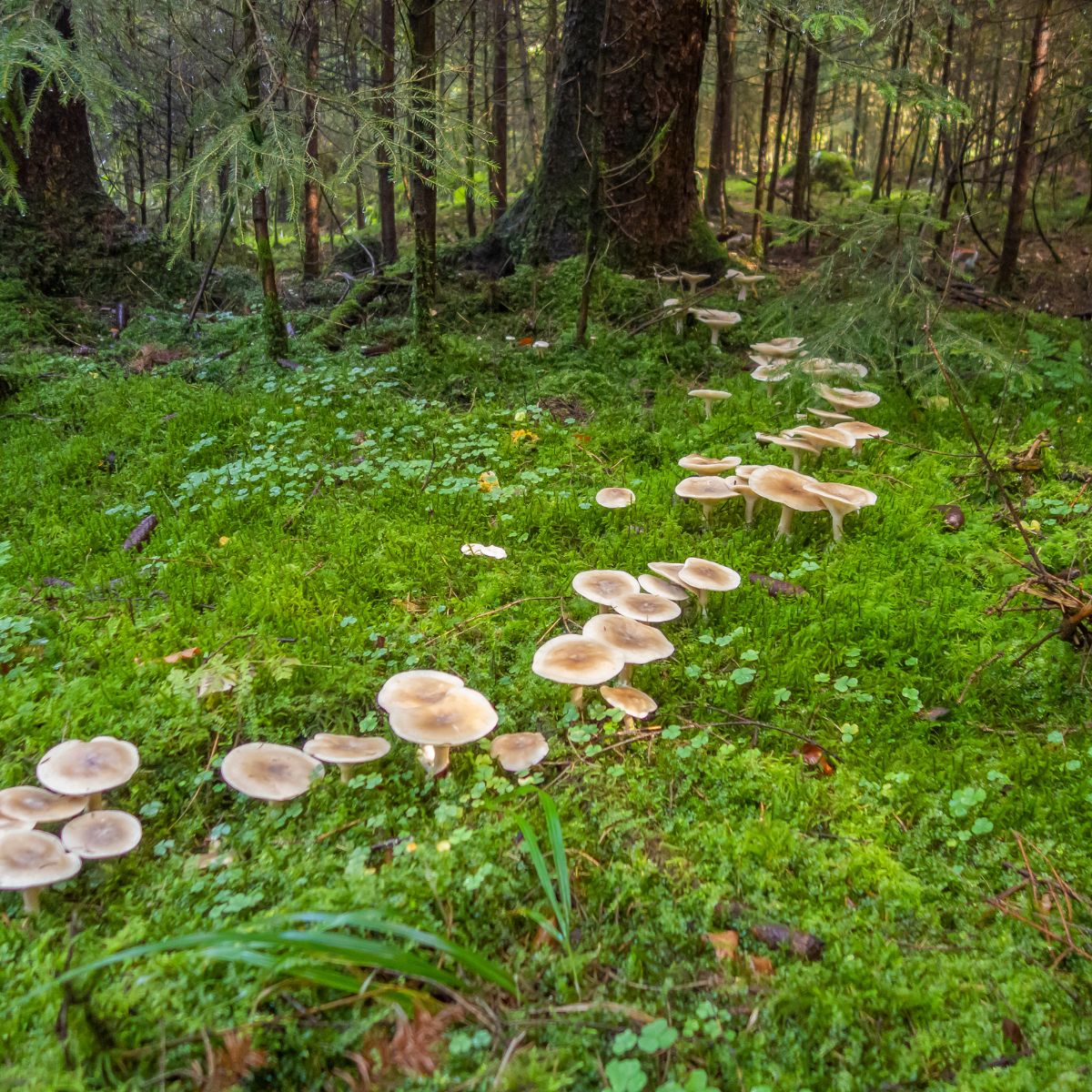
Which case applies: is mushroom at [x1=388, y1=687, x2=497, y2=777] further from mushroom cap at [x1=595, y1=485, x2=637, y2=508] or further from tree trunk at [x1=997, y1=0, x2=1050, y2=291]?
tree trunk at [x1=997, y1=0, x2=1050, y2=291]

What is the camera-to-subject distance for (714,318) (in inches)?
265

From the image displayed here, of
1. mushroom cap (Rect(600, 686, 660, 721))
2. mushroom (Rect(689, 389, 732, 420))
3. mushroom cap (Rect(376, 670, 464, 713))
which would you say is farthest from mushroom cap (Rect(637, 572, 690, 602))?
mushroom (Rect(689, 389, 732, 420))

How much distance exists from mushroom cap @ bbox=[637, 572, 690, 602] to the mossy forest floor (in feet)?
0.70

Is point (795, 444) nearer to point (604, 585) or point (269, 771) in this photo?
point (604, 585)

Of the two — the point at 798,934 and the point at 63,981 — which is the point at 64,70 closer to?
the point at 63,981

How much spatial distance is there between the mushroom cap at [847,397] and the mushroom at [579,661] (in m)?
3.16

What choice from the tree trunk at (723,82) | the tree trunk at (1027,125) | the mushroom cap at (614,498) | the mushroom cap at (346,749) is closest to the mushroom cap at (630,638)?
the mushroom cap at (346,749)

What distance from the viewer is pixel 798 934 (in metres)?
2.26

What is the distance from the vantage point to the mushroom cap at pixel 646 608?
3363 millimetres

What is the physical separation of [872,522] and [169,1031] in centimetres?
421

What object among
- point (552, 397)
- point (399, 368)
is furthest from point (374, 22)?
point (552, 397)

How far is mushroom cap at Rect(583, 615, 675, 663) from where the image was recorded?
3.10 meters

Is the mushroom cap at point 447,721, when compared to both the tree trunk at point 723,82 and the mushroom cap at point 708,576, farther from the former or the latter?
the tree trunk at point 723,82

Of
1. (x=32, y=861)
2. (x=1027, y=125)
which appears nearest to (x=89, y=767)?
(x=32, y=861)
